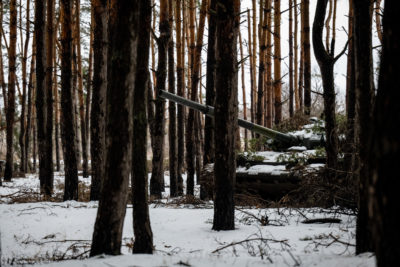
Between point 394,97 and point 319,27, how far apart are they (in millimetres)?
3333

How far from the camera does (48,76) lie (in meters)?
8.94

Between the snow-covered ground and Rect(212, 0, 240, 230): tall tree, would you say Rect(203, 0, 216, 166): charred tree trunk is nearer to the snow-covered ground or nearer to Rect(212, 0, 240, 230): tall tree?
the snow-covered ground

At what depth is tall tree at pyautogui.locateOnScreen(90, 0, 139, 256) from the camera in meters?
2.68

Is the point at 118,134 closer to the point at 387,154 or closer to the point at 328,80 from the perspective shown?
the point at 387,154

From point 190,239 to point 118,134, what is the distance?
179 cm

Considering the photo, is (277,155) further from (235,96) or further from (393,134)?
(393,134)

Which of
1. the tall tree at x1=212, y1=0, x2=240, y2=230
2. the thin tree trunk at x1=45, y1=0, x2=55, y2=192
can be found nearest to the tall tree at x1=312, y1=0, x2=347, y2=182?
the tall tree at x1=212, y1=0, x2=240, y2=230

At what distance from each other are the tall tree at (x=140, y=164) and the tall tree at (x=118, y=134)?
0.28 metres

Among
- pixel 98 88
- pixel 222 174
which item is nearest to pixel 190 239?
pixel 222 174

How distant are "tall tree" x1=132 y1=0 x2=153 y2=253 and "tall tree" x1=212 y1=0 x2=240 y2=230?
1.09m

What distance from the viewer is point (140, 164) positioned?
10.2 ft

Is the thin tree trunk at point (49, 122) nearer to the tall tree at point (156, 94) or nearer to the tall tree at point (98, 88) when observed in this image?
the tall tree at point (98, 88)

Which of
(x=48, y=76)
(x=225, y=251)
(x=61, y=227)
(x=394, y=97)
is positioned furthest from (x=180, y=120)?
(x=394, y=97)

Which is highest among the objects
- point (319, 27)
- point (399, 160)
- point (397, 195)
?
point (319, 27)
